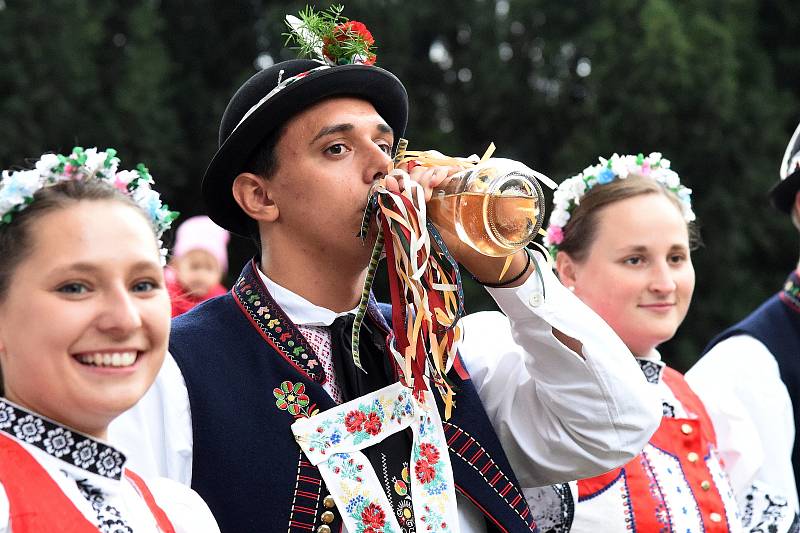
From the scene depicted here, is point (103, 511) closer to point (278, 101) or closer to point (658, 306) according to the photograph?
point (278, 101)

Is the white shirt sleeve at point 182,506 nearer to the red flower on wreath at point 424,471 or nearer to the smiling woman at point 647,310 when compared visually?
the red flower on wreath at point 424,471

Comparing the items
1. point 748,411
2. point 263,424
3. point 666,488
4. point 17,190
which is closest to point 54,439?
point 17,190

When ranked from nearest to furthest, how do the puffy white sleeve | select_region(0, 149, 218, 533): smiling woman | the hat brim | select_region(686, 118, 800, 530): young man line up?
select_region(0, 149, 218, 533): smiling woman → the puffy white sleeve → select_region(686, 118, 800, 530): young man → the hat brim

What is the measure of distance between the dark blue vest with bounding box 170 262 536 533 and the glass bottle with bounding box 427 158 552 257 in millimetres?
396

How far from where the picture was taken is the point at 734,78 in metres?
11.8

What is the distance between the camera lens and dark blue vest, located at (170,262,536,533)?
2.49m

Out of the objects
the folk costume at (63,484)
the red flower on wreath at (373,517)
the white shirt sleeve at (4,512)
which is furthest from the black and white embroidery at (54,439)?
the red flower on wreath at (373,517)

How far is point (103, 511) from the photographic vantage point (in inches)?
81.4

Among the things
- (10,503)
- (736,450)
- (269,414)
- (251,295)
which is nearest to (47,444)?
(10,503)

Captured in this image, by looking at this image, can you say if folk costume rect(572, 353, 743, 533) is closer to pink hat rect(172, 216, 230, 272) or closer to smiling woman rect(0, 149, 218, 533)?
smiling woman rect(0, 149, 218, 533)

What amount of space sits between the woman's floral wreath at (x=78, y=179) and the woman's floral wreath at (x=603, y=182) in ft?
5.62

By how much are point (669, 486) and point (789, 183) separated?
5.78 feet

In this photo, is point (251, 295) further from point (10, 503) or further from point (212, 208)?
point (10, 503)

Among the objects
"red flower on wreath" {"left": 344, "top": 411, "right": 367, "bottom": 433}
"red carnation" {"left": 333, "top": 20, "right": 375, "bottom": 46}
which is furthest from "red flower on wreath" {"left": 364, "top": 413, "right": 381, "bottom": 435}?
"red carnation" {"left": 333, "top": 20, "right": 375, "bottom": 46}
